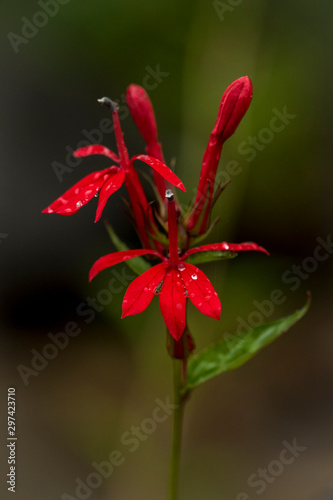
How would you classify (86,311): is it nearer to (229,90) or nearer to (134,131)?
(134,131)

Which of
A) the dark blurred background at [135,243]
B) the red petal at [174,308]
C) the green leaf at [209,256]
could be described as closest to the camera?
the red petal at [174,308]

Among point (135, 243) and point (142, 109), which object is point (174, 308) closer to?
point (142, 109)

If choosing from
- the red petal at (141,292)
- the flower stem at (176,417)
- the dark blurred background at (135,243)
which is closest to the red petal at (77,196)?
the red petal at (141,292)

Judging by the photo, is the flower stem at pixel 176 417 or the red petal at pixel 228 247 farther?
the flower stem at pixel 176 417

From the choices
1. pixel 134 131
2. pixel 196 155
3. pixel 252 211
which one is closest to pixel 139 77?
pixel 134 131

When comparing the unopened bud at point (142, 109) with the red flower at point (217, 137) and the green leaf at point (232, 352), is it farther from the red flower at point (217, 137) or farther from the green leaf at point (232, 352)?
the green leaf at point (232, 352)

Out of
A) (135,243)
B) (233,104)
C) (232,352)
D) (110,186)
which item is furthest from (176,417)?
(135,243)

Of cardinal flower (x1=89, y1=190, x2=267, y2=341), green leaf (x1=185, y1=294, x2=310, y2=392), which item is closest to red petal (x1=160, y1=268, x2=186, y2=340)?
cardinal flower (x1=89, y1=190, x2=267, y2=341)
